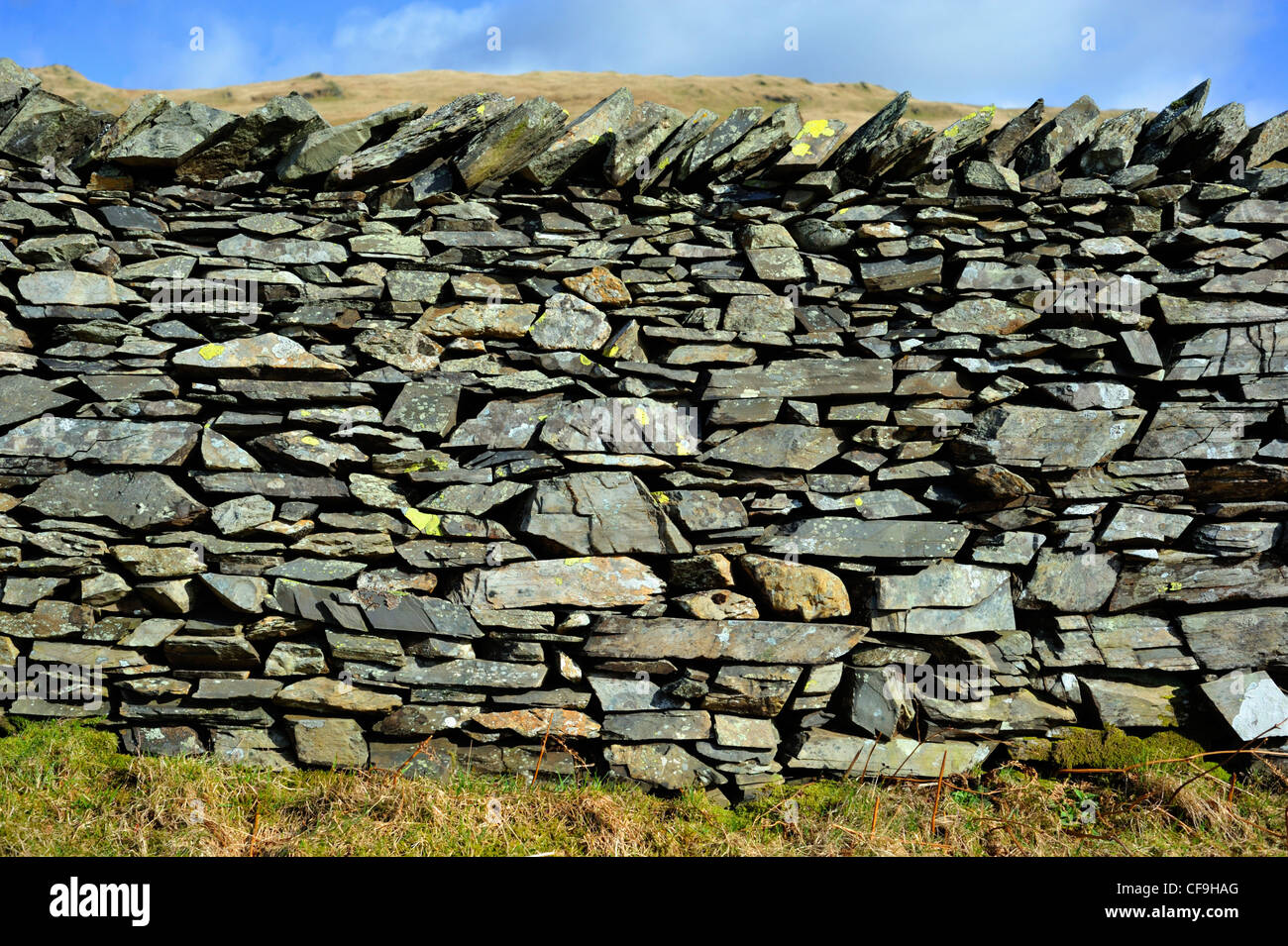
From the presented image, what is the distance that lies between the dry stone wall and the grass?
206mm

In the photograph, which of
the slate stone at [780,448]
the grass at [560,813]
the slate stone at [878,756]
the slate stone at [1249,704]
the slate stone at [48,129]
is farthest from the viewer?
the slate stone at [48,129]

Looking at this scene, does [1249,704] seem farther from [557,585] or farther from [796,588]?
[557,585]

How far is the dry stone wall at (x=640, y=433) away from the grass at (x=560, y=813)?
206 millimetres

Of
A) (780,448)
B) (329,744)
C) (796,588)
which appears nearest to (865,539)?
(796,588)

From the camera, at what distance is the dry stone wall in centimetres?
475

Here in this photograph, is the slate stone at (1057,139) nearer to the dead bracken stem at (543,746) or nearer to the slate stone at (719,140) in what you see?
the slate stone at (719,140)

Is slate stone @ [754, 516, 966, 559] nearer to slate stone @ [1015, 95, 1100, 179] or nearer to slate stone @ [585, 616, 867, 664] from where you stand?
slate stone @ [585, 616, 867, 664]

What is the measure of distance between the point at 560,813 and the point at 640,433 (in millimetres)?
2343

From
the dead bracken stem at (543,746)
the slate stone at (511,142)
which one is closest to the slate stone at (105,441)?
the slate stone at (511,142)

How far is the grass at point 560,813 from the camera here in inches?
159

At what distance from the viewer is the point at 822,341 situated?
206 inches

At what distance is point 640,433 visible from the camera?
5.04 m
